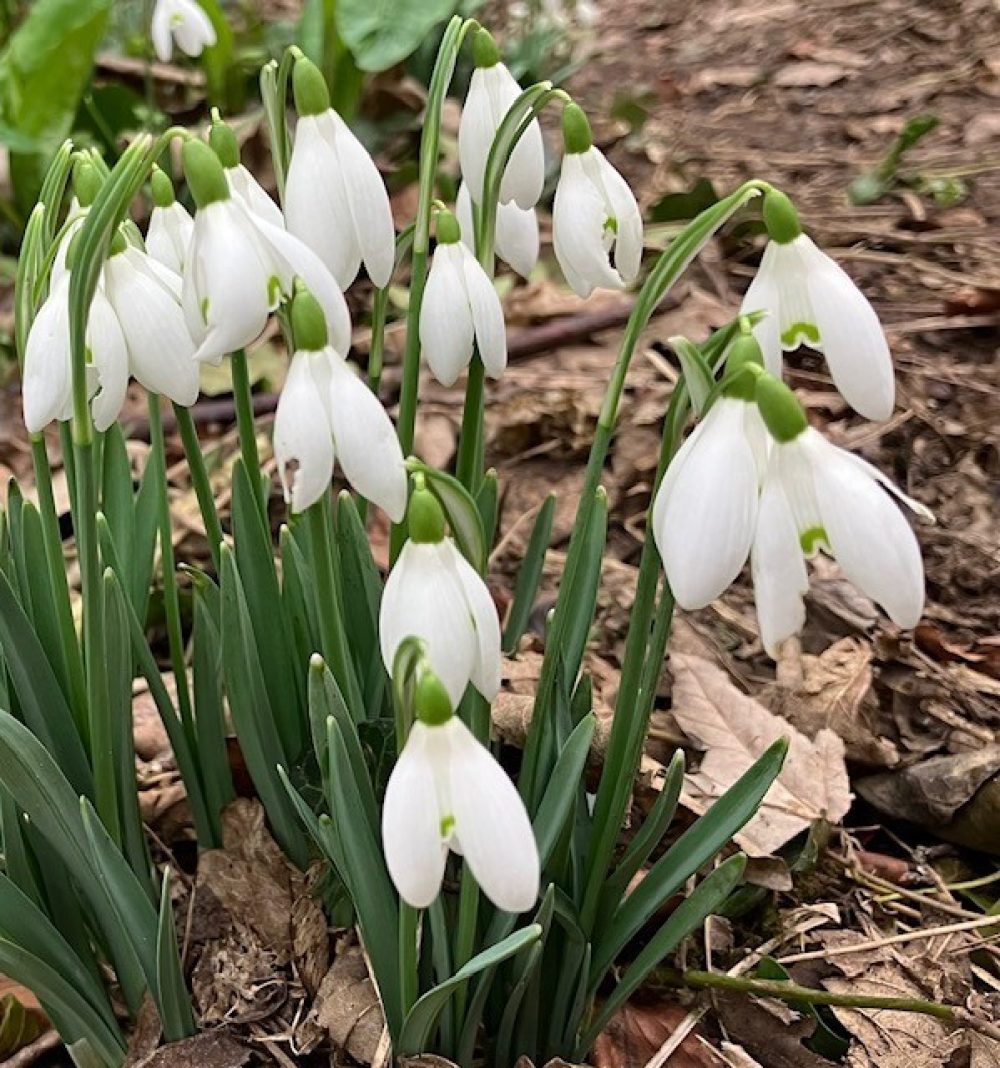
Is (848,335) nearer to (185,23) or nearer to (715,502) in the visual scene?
(715,502)

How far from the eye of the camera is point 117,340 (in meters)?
0.99

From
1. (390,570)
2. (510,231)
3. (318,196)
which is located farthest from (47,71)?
(390,570)

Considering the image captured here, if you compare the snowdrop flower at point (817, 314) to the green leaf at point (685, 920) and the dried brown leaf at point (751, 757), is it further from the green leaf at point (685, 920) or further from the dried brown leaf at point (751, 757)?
the dried brown leaf at point (751, 757)

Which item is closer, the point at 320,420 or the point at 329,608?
the point at 320,420

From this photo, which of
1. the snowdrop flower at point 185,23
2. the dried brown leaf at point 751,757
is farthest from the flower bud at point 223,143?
the snowdrop flower at point 185,23

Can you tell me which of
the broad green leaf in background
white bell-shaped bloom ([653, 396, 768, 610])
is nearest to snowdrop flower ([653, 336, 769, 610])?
white bell-shaped bloom ([653, 396, 768, 610])

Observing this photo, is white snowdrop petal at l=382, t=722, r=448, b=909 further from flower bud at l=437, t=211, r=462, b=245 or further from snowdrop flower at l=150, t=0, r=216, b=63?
snowdrop flower at l=150, t=0, r=216, b=63

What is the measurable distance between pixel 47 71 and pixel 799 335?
263 centimetres

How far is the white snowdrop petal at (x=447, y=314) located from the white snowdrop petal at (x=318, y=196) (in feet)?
0.30

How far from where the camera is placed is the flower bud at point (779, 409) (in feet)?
2.63

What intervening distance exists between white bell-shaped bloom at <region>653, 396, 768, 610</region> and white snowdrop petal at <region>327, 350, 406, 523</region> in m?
0.20

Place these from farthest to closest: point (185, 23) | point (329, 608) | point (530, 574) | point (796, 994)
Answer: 1. point (185, 23)
2. point (530, 574)
3. point (796, 994)
4. point (329, 608)

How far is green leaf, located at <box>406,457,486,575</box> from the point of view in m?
0.87

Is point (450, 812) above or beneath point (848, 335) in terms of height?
beneath
